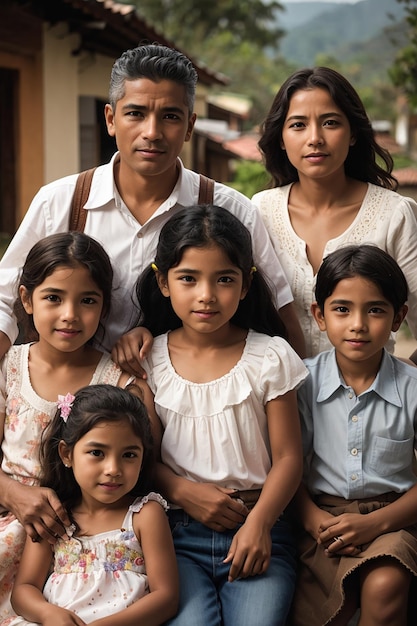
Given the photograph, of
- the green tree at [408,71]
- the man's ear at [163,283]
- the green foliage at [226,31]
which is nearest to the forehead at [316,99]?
the man's ear at [163,283]

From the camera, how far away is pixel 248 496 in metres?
2.76

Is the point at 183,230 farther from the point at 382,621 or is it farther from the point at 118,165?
the point at 382,621

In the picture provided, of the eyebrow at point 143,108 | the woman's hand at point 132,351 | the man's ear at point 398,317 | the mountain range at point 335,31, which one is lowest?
the woman's hand at point 132,351

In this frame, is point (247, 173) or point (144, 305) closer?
point (144, 305)

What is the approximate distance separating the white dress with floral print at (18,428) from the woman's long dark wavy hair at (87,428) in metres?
0.06

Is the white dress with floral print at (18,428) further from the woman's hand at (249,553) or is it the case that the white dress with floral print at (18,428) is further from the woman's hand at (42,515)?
the woman's hand at (249,553)

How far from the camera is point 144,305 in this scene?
3.08 metres

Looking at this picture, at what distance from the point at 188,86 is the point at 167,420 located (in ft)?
3.63

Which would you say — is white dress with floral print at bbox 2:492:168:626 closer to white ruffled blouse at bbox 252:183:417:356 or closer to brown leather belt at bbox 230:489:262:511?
brown leather belt at bbox 230:489:262:511

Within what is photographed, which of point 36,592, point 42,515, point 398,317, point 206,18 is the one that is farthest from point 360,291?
point 206,18

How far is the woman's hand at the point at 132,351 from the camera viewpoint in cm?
286

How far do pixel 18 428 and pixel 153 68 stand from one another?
4.00ft

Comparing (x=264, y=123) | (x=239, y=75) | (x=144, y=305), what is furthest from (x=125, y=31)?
(x=239, y=75)

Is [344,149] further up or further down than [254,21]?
further down
